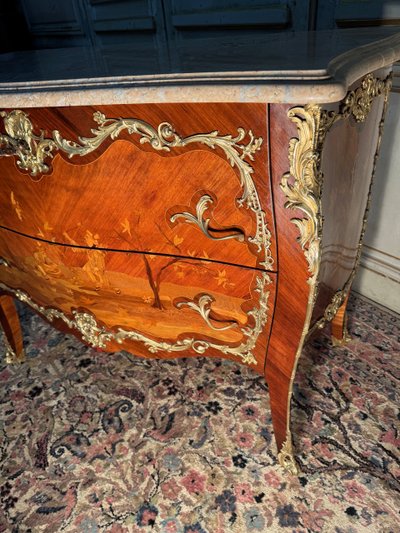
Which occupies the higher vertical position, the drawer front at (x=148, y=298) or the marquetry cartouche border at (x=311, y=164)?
the marquetry cartouche border at (x=311, y=164)

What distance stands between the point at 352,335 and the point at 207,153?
0.91 m

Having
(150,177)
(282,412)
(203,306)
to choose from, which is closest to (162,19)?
(150,177)

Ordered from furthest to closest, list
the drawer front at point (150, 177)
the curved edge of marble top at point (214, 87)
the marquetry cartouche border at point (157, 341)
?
the marquetry cartouche border at point (157, 341) < the drawer front at point (150, 177) < the curved edge of marble top at point (214, 87)

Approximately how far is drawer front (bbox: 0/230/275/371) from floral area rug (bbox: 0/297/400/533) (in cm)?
25

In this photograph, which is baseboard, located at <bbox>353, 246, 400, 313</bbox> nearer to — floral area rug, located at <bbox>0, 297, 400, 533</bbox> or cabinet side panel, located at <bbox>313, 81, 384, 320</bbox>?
floral area rug, located at <bbox>0, 297, 400, 533</bbox>

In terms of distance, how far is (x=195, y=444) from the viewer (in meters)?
1.06

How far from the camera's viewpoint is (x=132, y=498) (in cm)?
96

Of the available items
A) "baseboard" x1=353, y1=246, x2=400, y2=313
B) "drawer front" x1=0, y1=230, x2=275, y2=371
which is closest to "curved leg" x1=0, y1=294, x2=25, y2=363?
"drawer front" x1=0, y1=230, x2=275, y2=371

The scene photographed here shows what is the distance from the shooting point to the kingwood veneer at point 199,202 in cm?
60

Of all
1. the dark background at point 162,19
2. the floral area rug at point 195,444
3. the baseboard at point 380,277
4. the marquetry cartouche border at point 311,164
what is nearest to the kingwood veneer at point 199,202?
the marquetry cartouche border at point 311,164

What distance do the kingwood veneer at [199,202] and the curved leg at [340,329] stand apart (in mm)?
218

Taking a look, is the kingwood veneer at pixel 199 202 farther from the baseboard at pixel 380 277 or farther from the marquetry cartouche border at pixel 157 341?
the baseboard at pixel 380 277

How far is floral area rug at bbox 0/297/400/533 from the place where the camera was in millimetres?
918

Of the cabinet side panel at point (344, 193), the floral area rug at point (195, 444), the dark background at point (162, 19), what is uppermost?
the dark background at point (162, 19)
